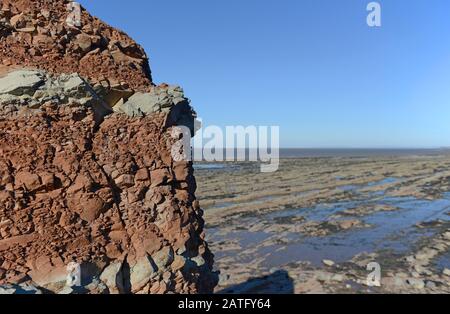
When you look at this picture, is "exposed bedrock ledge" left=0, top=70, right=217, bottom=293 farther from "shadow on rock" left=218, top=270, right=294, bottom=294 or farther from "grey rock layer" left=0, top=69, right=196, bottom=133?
"shadow on rock" left=218, top=270, right=294, bottom=294

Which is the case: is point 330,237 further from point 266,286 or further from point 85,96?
point 85,96

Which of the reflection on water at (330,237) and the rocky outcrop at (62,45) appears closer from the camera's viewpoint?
the rocky outcrop at (62,45)

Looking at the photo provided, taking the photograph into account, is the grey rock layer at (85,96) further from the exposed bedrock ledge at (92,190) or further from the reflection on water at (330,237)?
the reflection on water at (330,237)

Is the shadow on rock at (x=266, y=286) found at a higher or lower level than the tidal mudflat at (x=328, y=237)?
lower

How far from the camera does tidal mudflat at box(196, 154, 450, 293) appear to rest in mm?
17891

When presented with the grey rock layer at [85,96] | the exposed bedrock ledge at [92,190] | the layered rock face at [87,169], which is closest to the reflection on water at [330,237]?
the exposed bedrock ledge at [92,190]

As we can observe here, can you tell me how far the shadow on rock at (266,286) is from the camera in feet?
55.8

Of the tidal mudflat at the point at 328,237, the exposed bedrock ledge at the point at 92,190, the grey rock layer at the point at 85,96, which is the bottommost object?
the tidal mudflat at the point at 328,237

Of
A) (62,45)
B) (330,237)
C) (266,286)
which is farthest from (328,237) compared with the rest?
(62,45)

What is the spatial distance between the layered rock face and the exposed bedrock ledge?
0.07 ft

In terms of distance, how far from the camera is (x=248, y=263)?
21016 millimetres

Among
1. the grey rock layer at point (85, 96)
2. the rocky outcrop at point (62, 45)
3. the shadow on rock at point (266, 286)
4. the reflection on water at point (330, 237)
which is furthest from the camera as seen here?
the reflection on water at point (330, 237)

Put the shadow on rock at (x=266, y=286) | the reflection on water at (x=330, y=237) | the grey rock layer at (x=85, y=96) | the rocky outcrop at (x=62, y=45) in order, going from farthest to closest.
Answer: the reflection on water at (x=330, y=237), the shadow on rock at (x=266, y=286), the rocky outcrop at (x=62, y=45), the grey rock layer at (x=85, y=96)

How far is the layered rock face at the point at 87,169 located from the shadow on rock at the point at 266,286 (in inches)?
294
